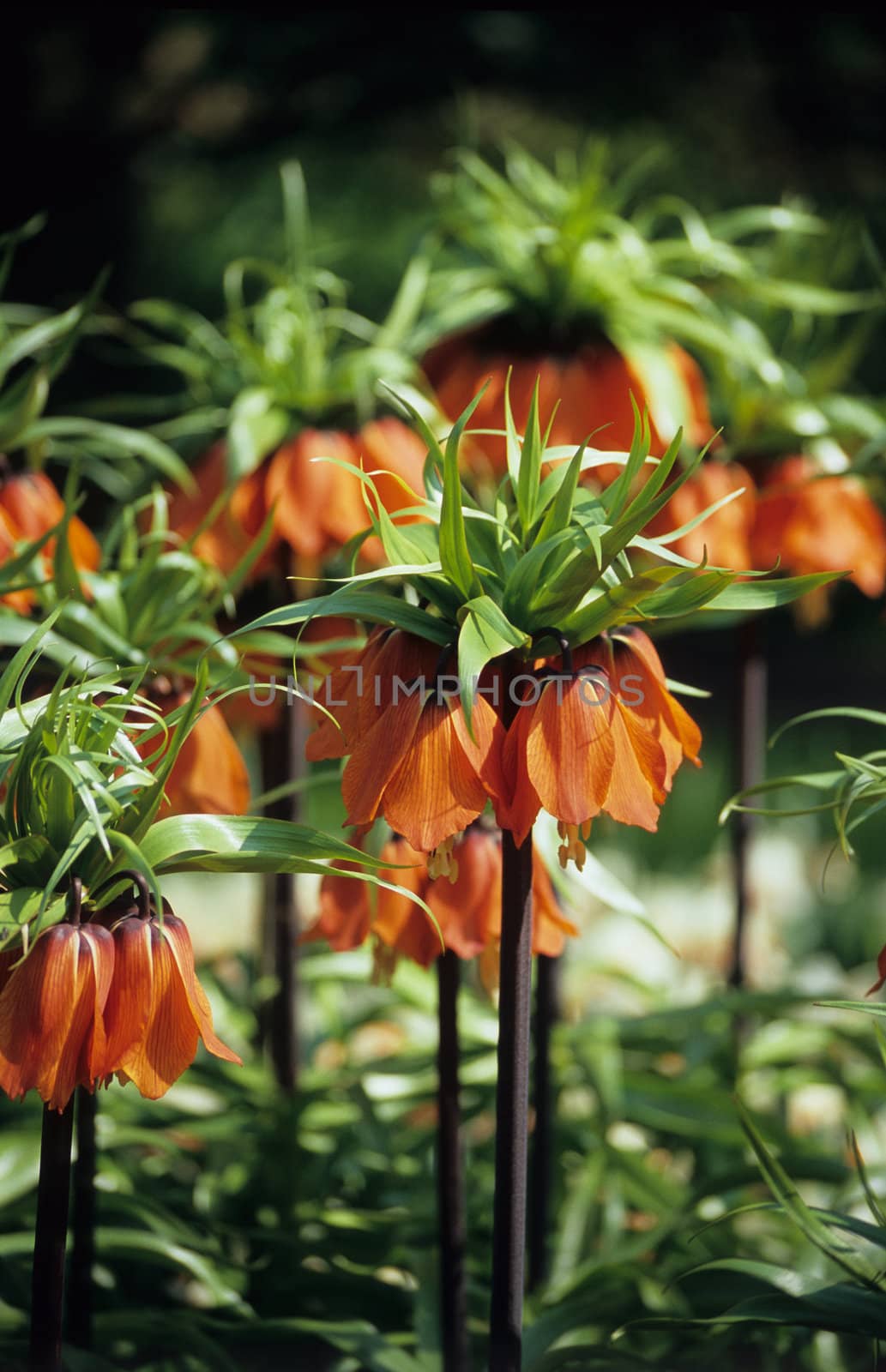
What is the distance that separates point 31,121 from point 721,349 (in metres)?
3.12

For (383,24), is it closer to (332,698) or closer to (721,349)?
(721,349)

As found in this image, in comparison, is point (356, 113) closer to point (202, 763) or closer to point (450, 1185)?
point (202, 763)

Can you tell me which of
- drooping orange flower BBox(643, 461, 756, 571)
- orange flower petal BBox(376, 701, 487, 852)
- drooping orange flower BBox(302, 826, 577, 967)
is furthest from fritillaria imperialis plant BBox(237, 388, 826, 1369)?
drooping orange flower BBox(643, 461, 756, 571)

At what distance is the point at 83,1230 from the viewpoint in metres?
1.28

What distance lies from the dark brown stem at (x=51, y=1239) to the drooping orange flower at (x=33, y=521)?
59cm

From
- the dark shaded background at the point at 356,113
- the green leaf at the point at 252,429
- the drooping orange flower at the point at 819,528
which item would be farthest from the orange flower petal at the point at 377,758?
the dark shaded background at the point at 356,113

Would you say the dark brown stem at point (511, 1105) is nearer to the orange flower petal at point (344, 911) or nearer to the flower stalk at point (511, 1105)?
the flower stalk at point (511, 1105)

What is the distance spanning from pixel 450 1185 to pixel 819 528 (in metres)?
0.87

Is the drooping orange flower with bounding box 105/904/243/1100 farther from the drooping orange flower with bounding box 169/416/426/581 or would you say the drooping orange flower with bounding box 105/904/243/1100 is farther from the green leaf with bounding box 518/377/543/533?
the drooping orange flower with bounding box 169/416/426/581

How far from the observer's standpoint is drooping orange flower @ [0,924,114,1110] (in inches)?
36.3

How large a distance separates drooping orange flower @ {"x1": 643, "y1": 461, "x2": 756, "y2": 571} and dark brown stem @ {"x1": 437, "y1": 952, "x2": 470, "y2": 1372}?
25.8 inches

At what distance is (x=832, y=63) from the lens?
14.5 ft

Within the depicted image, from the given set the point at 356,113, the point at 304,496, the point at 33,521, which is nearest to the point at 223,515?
the point at 304,496

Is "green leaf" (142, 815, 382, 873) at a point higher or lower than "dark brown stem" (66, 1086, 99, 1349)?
higher
